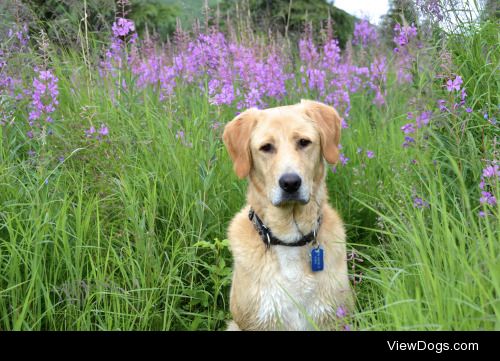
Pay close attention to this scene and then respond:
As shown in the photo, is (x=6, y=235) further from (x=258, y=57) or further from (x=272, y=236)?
(x=258, y=57)

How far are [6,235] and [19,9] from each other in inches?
82.1

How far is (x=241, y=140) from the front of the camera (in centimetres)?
346

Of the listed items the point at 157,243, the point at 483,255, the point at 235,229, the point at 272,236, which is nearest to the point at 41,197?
the point at 157,243

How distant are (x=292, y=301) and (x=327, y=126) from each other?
3.56 ft

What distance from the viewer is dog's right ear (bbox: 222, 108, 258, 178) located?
3.41 meters

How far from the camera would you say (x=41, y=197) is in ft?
11.4

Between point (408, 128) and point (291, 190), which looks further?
point (408, 128)

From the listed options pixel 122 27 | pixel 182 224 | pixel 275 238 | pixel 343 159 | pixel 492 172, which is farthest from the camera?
pixel 122 27

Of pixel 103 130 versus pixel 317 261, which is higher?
pixel 103 130

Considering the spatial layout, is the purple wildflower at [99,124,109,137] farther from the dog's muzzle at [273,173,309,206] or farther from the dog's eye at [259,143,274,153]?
the dog's muzzle at [273,173,309,206]

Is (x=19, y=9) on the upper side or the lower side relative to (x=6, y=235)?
upper

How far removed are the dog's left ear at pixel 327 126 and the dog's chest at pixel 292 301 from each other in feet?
2.39

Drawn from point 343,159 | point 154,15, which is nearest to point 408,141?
point 343,159

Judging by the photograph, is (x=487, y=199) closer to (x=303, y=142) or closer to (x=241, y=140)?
(x=303, y=142)
